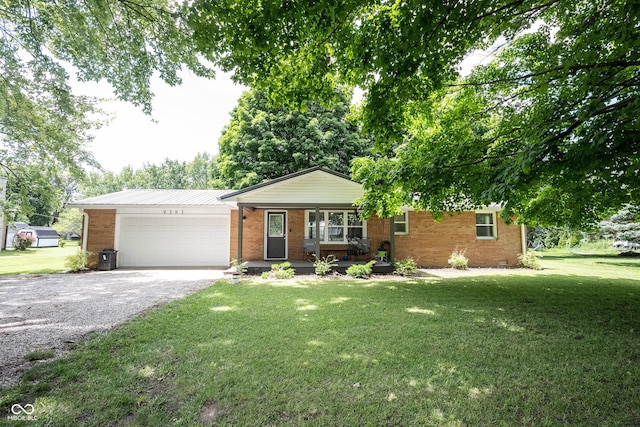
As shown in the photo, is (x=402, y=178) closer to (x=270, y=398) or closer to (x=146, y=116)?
(x=270, y=398)

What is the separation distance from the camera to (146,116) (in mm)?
7422

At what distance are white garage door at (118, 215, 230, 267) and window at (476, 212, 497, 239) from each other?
11.7 meters

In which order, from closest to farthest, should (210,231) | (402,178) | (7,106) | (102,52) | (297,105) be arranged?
(297,105) < (102,52) < (402,178) < (7,106) < (210,231)

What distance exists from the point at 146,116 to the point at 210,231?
7136 mm

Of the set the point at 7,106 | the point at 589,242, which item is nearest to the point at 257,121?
the point at 7,106

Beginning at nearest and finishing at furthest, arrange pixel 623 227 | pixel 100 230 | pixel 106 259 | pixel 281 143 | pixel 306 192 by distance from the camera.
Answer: pixel 306 192, pixel 106 259, pixel 100 230, pixel 623 227, pixel 281 143

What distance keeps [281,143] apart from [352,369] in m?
18.8

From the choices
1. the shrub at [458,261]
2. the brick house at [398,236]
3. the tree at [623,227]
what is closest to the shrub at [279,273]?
the brick house at [398,236]

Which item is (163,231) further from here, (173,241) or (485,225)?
(485,225)

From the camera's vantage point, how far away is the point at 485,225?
1360cm

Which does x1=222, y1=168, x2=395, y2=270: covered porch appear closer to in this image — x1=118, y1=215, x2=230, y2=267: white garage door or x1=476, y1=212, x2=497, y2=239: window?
x1=118, y1=215, x2=230, y2=267: white garage door

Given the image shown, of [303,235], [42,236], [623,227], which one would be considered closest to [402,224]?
[303,235]

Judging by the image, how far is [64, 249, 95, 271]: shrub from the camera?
11711 mm

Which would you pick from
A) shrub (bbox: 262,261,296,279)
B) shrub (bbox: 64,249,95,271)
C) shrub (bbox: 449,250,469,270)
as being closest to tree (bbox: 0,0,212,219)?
shrub (bbox: 64,249,95,271)
